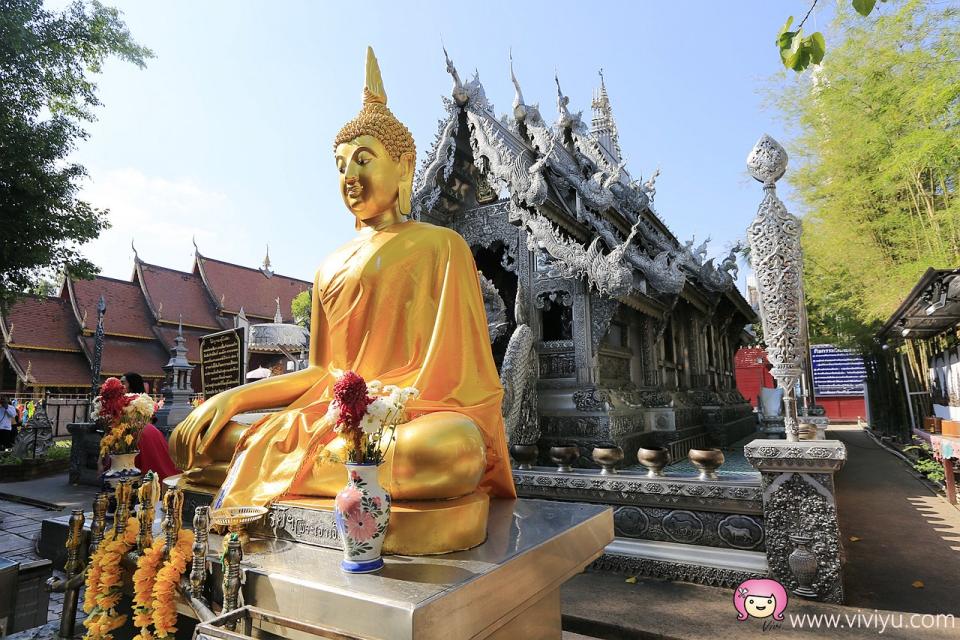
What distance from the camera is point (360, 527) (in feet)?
6.30

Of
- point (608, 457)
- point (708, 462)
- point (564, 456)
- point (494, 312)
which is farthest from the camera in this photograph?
point (494, 312)

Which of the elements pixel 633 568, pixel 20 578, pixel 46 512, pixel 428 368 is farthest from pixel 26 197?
pixel 633 568

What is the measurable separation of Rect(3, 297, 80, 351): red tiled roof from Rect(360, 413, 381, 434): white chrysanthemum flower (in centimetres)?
2199

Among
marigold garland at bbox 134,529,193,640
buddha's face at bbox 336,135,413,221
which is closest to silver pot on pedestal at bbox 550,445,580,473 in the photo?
buddha's face at bbox 336,135,413,221

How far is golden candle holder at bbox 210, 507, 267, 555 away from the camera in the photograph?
2.30 metres

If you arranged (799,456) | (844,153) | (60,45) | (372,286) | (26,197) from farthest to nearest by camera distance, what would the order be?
(60,45), (26,197), (844,153), (799,456), (372,286)

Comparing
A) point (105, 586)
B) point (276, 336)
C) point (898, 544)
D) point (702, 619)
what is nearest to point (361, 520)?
point (105, 586)

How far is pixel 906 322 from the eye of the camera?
7766mm

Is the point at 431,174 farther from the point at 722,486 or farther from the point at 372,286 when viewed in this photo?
the point at 722,486

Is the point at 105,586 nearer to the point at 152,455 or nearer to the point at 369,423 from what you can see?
the point at 369,423

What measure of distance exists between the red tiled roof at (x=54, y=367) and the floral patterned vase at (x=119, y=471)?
19.6 m

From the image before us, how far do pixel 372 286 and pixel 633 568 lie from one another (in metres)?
2.85

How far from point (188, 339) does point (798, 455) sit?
24.1 m

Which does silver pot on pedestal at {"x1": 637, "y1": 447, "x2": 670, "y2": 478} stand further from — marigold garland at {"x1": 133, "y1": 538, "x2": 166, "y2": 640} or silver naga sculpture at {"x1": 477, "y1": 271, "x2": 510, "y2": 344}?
marigold garland at {"x1": 133, "y1": 538, "x2": 166, "y2": 640}
